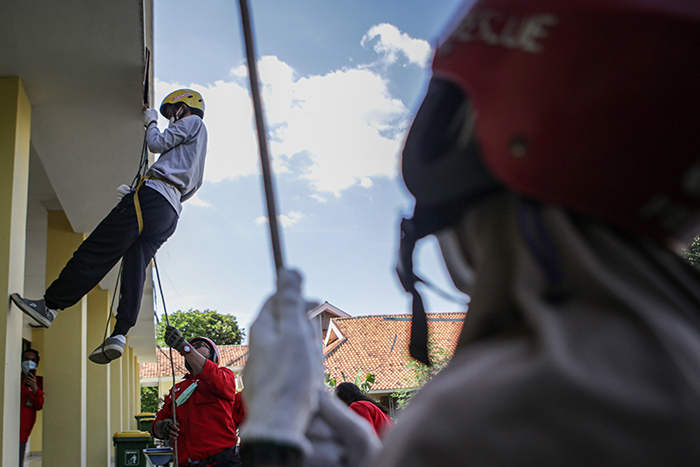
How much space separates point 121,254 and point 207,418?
148 cm

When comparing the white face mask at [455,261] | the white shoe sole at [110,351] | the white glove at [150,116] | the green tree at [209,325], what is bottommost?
the white face mask at [455,261]

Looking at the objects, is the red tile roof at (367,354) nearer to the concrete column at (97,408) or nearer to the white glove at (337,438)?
the concrete column at (97,408)

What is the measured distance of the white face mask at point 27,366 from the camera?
21.1ft

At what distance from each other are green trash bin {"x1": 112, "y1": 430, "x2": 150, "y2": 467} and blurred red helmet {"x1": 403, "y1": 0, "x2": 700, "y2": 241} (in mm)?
8723

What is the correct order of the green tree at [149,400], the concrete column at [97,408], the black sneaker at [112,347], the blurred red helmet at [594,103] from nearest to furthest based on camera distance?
the blurred red helmet at [594,103], the black sneaker at [112,347], the concrete column at [97,408], the green tree at [149,400]

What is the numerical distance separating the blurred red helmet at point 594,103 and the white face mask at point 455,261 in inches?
5.5

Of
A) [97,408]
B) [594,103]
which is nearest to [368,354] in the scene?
[97,408]

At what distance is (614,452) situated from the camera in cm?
53

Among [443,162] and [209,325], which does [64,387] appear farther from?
[209,325]

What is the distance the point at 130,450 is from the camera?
26.9 feet

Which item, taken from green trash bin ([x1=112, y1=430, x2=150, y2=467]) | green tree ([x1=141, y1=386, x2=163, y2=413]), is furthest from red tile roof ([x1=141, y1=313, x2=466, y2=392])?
green trash bin ([x1=112, y1=430, x2=150, y2=467])

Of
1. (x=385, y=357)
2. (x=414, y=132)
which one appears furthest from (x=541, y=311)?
(x=385, y=357)

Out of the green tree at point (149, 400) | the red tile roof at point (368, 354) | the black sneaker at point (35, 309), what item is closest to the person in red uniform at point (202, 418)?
the black sneaker at point (35, 309)

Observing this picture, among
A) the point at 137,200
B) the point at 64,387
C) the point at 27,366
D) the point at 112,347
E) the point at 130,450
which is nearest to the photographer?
the point at 137,200
